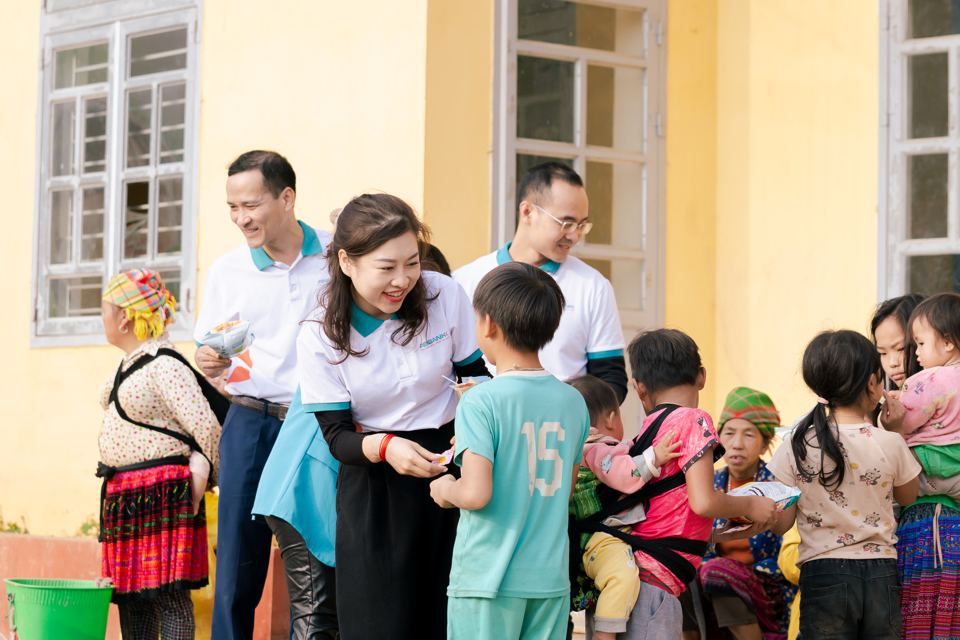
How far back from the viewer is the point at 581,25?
233 inches

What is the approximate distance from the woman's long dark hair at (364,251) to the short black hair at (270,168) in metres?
0.94

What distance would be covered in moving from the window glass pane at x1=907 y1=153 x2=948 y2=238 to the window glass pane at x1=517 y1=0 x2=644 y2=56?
5.39ft

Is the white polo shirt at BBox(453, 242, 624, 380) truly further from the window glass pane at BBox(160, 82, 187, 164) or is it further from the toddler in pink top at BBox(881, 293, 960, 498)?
the window glass pane at BBox(160, 82, 187, 164)

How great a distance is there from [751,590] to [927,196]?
262 cm

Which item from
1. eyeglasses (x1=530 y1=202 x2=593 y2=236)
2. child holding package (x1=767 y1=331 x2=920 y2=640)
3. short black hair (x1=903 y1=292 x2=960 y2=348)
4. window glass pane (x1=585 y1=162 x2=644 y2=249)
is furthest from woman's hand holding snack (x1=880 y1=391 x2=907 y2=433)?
window glass pane (x1=585 y1=162 x2=644 y2=249)

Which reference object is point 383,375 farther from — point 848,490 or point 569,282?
point 848,490

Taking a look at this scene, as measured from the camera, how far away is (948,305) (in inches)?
129

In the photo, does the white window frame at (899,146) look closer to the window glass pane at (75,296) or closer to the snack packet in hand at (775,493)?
the snack packet in hand at (775,493)

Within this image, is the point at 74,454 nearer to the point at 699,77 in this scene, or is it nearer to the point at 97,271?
the point at 97,271

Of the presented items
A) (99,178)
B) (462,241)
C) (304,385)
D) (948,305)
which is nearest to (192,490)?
(304,385)

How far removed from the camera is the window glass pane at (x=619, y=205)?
19.8 ft

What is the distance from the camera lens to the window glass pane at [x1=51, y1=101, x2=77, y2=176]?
694 cm

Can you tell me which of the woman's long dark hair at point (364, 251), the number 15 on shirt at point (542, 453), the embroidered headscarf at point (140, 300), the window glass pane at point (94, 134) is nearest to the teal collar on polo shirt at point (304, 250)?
the embroidered headscarf at point (140, 300)

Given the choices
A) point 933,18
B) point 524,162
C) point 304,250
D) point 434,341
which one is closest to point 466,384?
point 434,341
